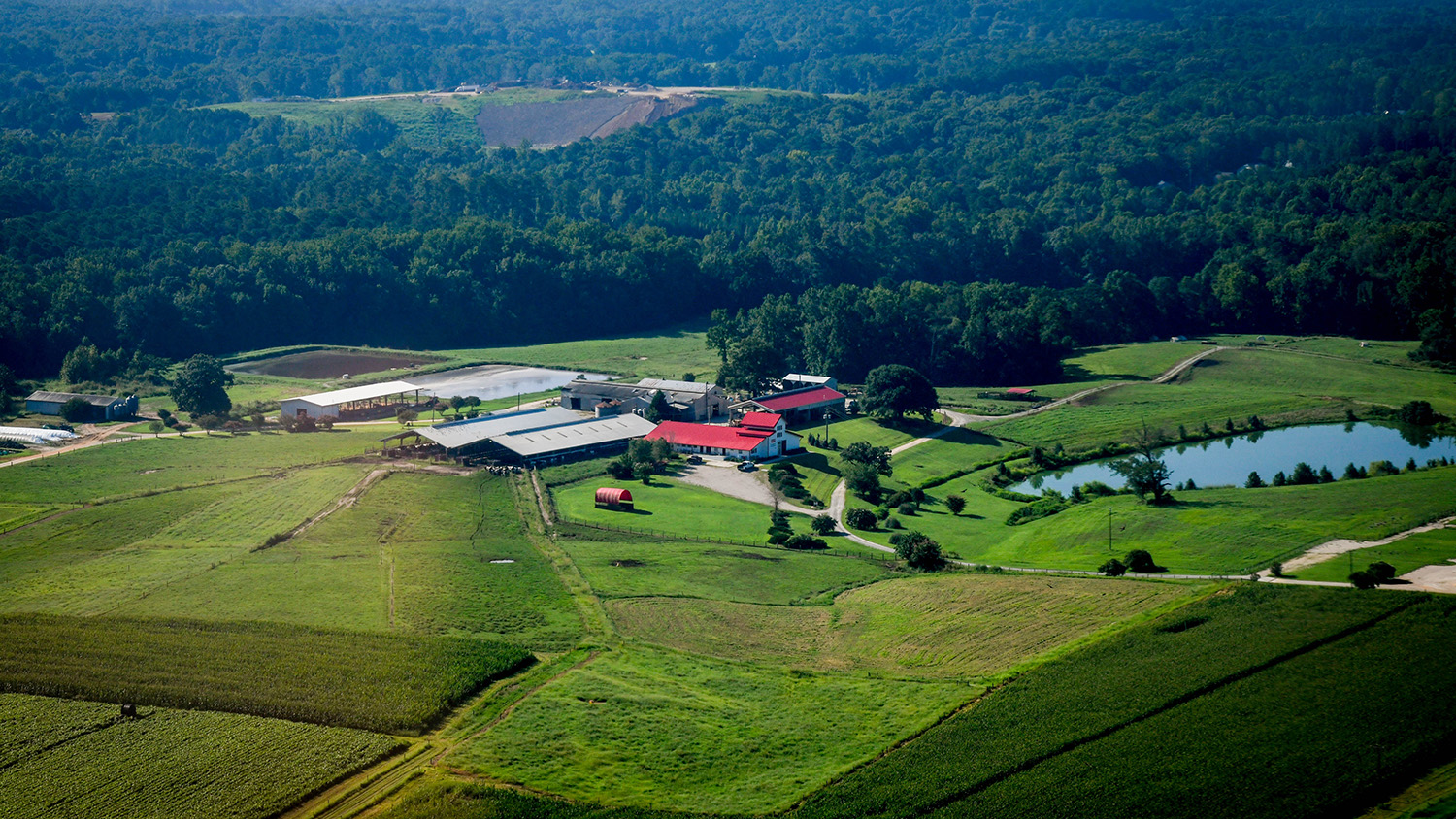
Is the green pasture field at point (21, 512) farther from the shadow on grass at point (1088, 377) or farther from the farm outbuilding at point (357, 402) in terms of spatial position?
the shadow on grass at point (1088, 377)

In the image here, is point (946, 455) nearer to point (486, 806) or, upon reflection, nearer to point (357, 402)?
point (357, 402)

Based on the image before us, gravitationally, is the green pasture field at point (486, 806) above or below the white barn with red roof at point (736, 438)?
below

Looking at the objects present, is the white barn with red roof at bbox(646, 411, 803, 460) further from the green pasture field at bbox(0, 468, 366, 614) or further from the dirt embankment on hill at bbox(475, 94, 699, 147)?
the dirt embankment on hill at bbox(475, 94, 699, 147)

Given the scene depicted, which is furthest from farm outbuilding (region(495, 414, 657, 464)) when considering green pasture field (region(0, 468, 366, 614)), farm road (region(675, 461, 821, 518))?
green pasture field (region(0, 468, 366, 614))

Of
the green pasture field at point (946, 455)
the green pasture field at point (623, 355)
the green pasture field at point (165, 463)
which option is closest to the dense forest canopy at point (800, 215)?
the green pasture field at point (623, 355)

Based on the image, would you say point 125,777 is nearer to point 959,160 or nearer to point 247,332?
point 247,332

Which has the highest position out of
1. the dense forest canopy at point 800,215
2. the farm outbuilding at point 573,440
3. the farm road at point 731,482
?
the dense forest canopy at point 800,215

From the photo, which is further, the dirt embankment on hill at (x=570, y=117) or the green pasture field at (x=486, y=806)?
the dirt embankment on hill at (x=570, y=117)

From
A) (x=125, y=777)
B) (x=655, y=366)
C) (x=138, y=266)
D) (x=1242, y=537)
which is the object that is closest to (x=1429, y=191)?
(x=655, y=366)
